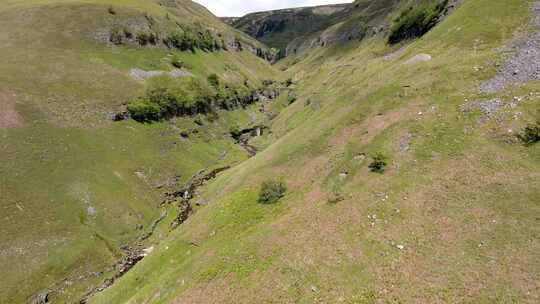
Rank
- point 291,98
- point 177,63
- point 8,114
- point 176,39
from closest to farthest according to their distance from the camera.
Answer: point 8,114 < point 177,63 < point 291,98 < point 176,39

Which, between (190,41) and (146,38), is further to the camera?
(190,41)

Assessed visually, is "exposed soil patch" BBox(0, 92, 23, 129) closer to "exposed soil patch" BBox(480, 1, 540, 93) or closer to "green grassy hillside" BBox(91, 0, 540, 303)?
"green grassy hillside" BBox(91, 0, 540, 303)

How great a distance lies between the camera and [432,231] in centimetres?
2606

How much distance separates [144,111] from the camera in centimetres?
9100

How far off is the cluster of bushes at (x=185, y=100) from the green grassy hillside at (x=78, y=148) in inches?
127

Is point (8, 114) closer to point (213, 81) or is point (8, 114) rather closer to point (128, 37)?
point (128, 37)

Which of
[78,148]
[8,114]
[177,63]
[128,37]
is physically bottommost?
[78,148]

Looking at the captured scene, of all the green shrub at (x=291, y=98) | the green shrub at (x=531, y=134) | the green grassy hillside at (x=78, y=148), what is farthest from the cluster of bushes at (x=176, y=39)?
the green shrub at (x=531, y=134)

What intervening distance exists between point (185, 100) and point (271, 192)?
71.5m

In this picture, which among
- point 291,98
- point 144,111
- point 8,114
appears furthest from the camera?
point 291,98

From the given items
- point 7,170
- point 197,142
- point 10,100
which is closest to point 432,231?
point 7,170

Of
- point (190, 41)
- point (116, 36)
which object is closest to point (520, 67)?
point (116, 36)

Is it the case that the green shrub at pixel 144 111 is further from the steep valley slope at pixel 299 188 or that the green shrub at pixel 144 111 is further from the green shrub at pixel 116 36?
the green shrub at pixel 116 36

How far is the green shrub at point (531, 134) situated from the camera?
3044 cm
